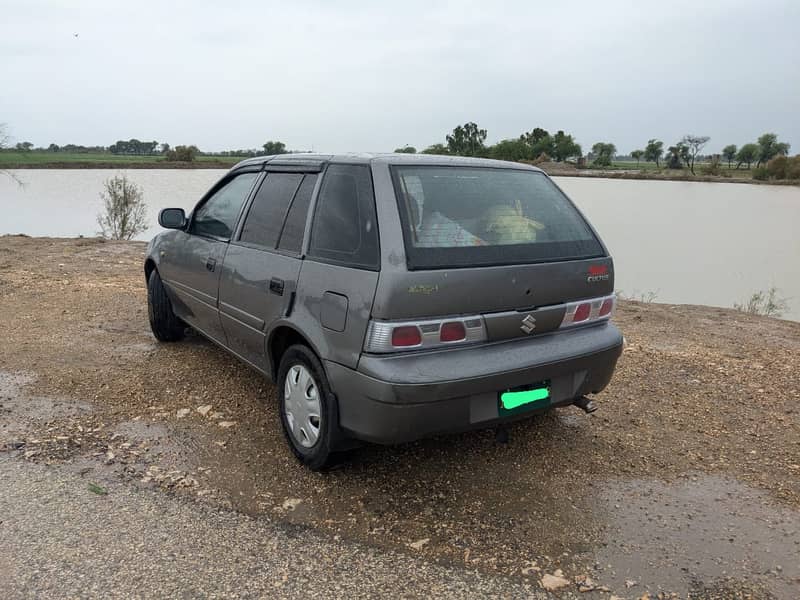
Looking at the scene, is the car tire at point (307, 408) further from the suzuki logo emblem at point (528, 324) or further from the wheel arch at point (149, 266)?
the wheel arch at point (149, 266)

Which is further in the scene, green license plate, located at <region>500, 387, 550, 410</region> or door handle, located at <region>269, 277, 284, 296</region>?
door handle, located at <region>269, 277, 284, 296</region>

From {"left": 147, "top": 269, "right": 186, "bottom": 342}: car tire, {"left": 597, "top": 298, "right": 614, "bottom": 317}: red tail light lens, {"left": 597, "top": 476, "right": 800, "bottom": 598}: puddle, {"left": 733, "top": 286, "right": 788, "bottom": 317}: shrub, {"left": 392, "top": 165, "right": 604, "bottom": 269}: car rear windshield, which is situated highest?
{"left": 392, "top": 165, "right": 604, "bottom": 269}: car rear windshield

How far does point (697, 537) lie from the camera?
2.64 metres

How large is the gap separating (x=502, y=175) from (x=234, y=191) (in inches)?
76.6

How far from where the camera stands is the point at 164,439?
3.48 m

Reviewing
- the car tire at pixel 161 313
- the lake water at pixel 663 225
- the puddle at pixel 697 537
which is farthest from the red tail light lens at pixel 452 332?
the lake water at pixel 663 225

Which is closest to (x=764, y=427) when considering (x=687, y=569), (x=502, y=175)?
(x=687, y=569)

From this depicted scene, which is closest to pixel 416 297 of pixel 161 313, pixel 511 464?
pixel 511 464

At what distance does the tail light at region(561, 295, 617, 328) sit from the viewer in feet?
9.89

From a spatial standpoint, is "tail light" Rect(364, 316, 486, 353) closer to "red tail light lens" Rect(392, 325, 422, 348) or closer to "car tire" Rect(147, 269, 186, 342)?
"red tail light lens" Rect(392, 325, 422, 348)

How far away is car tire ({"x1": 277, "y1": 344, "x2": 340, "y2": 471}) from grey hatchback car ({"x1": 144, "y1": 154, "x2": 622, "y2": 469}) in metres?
0.01

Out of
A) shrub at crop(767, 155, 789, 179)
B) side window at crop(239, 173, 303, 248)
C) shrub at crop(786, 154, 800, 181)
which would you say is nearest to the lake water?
side window at crop(239, 173, 303, 248)

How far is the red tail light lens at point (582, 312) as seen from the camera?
3051mm

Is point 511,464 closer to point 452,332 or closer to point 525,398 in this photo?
point 525,398
